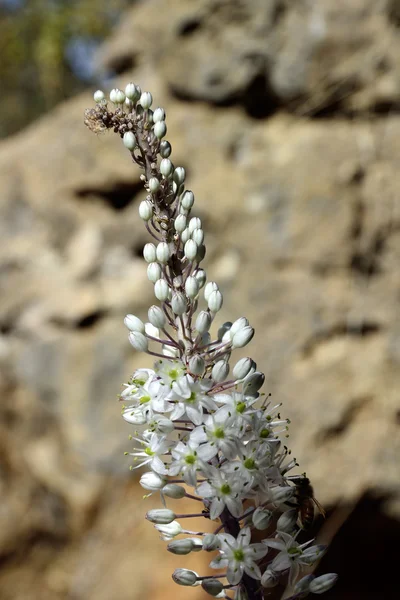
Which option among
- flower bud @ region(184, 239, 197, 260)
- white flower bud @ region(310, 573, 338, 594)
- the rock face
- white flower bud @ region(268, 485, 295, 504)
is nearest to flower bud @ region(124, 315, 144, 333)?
flower bud @ region(184, 239, 197, 260)

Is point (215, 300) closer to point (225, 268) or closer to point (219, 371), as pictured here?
point (219, 371)

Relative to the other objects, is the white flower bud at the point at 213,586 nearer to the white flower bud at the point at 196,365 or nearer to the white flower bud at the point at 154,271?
the white flower bud at the point at 196,365

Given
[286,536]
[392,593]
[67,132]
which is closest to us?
[286,536]

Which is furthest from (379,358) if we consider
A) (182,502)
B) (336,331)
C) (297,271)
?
(182,502)

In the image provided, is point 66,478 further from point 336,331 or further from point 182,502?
point 336,331

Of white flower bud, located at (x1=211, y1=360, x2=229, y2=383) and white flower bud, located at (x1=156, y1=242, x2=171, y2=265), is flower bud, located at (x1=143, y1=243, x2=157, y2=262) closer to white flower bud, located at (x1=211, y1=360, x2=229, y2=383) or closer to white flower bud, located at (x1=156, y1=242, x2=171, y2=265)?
white flower bud, located at (x1=156, y1=242, x2=171, y2=265)

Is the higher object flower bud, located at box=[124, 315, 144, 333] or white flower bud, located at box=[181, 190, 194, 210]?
white flower bud, located at box=[181, 190, 194, 210]

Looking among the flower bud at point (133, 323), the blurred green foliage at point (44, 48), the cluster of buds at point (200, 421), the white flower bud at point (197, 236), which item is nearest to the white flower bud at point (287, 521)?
the cluster of buds at point (200, 421)
